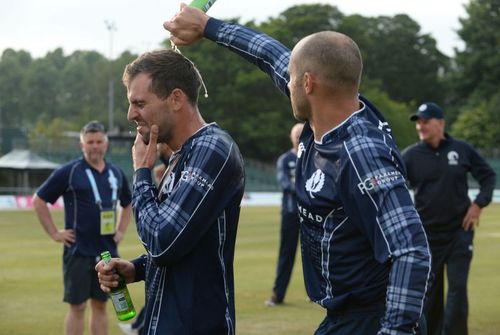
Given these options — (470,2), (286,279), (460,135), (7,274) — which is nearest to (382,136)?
(286,279)

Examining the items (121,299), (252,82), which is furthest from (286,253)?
(252,82)

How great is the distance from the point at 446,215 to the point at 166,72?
5.83 metres

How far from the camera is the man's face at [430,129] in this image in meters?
9.47

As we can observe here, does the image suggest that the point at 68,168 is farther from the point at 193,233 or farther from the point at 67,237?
the point at 193,233

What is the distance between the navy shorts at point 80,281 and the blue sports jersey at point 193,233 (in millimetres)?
5210

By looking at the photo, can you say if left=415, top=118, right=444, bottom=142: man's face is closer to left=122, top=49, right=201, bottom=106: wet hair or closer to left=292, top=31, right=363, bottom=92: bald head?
left=122, top=49, right=201, bottom=106: wet hair

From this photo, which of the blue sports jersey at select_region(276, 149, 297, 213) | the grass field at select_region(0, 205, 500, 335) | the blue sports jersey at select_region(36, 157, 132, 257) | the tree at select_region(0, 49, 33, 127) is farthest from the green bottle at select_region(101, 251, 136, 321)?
the tree at select_region(0, 49, 33, 127)

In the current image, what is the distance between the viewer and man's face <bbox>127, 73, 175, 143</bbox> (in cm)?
403

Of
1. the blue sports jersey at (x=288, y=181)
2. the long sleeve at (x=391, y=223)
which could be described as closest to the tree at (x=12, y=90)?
the blue sports jersey at (x=288, y=181)

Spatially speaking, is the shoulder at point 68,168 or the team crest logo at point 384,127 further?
the shoulder at point 68,168

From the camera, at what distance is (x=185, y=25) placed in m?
4.43

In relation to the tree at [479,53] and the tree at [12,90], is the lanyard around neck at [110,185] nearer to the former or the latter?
the tree at [479,53]

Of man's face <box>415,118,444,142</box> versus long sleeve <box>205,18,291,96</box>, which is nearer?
long sleeve <box>205,18,291,96</box>

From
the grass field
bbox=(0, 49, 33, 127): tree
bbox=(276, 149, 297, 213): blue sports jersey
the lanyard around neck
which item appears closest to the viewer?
the lanyard around neck
